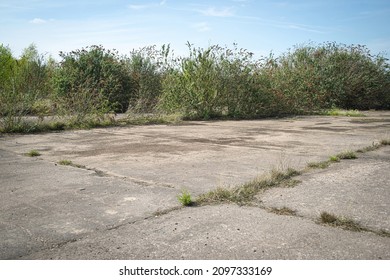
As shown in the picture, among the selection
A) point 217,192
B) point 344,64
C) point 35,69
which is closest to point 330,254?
point 217,192

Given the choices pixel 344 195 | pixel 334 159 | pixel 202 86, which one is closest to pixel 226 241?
pixel 344 195

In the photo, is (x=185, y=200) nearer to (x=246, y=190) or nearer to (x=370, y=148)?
(x=246, y=190)

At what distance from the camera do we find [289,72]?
15297 mm

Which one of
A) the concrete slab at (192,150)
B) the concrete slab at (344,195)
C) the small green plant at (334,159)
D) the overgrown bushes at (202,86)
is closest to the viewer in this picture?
the concrete slab at (344,195)

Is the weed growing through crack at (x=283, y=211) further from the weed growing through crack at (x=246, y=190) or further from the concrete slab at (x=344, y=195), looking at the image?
the weed growing through crack at (x=246, y=190)

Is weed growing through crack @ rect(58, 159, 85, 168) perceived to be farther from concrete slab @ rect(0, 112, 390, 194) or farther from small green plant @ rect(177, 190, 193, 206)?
small green plant @ rect(177, 190, 193, 206)

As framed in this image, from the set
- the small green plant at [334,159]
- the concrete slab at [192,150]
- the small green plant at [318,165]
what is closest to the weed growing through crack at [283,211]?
the concrete slab at [192,150]

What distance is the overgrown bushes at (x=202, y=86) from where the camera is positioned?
978 centimetres

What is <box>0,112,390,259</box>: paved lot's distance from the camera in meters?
2.19

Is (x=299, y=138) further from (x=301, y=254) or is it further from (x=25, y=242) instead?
(x=25, y=242)

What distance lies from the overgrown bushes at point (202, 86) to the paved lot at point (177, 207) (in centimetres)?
407

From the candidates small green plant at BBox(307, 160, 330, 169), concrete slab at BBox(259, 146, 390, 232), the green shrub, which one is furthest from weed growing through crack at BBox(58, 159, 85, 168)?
the green shrub

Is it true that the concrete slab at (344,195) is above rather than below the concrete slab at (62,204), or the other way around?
above

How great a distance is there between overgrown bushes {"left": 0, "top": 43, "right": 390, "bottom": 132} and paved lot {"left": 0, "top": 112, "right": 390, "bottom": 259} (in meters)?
4.07
